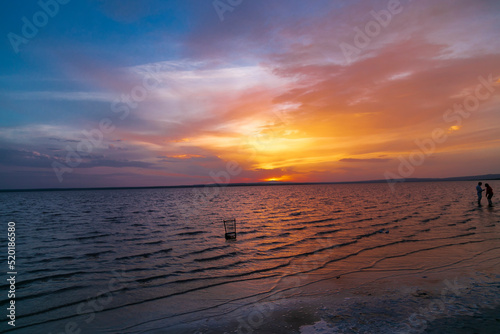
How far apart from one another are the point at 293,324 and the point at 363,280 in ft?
17.1

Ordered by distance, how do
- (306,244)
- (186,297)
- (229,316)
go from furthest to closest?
1. (306,244)
2. (186,297)
3. (229,316)

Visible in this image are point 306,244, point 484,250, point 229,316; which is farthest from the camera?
point 306,244

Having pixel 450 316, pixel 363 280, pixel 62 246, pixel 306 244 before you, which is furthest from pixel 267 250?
pixel 62 246

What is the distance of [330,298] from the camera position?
946cm

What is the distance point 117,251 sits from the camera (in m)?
18.1

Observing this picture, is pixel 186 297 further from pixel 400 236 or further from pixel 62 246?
pixel 400 236

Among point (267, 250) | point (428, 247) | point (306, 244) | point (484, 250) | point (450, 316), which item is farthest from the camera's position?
point (306, 244)

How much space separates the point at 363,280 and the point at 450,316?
13.5ft

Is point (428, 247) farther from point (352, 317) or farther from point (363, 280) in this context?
point (352, 317)

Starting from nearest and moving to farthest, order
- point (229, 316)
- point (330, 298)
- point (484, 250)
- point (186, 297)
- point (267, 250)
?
point (229, 316) < point (330, 298) < point (186, 297) < point (484, 250) < point (267, 250)

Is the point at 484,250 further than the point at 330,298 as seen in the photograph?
Yes

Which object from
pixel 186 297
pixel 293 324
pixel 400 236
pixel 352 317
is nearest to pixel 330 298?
pixel 352 317

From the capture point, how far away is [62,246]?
19.5 metres

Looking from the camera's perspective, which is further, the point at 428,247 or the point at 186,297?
the point at 428,247
